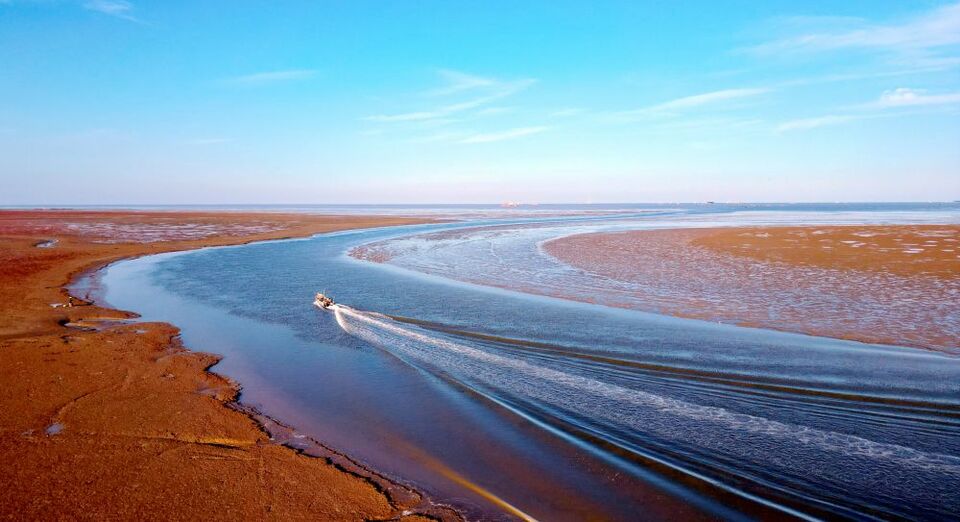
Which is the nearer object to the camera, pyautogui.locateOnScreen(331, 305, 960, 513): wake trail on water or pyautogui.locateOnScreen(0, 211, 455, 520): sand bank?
pyautogui.locateOnScreen(0, 211, 455, 520): sand bank

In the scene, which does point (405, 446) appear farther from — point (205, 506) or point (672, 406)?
point (672, 406)

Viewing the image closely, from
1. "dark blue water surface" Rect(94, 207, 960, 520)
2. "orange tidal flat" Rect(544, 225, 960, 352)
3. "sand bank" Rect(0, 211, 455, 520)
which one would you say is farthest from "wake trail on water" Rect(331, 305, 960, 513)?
"orange tidal flat" Rect(544, 225, 960, 352)

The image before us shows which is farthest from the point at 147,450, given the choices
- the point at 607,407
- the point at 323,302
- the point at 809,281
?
the point at 809,281

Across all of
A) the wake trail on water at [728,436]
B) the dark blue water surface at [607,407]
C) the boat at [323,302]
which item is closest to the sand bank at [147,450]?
the dark blue water surface at [607,407]

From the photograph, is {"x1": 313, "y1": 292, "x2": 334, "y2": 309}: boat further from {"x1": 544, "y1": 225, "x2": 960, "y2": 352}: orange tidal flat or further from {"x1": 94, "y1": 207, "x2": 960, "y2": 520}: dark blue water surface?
{"x1": 544, "y1": 225, "x2": 960, "y2": 352}: orange tidal flat

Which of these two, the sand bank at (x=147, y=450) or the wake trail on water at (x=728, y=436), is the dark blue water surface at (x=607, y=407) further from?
the sand bank at (x=147, y=450)

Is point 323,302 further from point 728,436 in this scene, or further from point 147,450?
point 728,436
